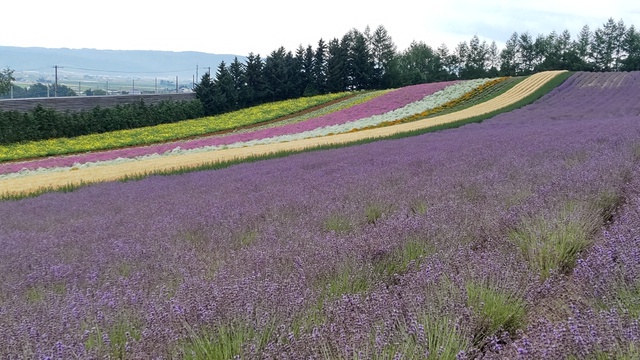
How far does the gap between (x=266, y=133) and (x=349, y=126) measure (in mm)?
4816

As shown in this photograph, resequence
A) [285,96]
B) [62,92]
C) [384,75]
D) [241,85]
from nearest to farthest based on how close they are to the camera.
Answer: [241,85]
[285,96]
[384,75]
[62,92]

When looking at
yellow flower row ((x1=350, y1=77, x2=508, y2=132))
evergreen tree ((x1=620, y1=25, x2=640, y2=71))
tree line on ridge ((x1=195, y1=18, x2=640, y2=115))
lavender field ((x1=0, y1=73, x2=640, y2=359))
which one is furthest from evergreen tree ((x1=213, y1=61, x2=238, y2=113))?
evergreen tree ((x1=620, y1=25, x2=640, y2=71))

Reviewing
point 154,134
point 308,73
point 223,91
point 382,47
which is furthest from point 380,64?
point 154,134

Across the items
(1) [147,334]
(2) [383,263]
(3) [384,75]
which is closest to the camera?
(1) [147,334]

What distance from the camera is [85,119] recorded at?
35719mm

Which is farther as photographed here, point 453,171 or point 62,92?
point 62,92

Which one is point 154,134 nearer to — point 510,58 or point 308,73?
point 308,73

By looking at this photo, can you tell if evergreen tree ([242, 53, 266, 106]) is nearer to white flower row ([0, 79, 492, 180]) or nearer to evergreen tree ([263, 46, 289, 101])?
evergreen tree ([263, 46, 289, 101])

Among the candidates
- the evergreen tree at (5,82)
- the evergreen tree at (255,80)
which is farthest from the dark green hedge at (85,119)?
the evergreen tree at (5,82)

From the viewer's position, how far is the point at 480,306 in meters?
2.55

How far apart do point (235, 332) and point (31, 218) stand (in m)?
5.91

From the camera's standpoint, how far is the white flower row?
19.4m

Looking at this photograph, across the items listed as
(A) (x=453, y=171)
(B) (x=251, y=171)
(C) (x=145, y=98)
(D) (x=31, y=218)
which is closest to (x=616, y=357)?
(A) (x=453, y=171)

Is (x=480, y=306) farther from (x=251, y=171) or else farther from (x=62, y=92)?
(x=62, y=92)
